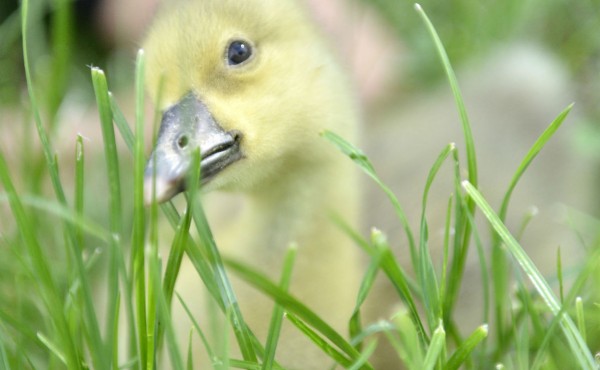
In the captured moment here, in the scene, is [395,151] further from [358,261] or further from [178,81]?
[178,81]

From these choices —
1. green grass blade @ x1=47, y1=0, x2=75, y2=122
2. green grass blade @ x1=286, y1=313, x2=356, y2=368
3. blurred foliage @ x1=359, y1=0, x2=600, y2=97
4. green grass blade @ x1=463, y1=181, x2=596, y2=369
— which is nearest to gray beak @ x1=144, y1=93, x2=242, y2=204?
green grass blade @ x1=286, y1=313, x2=356, y2=368

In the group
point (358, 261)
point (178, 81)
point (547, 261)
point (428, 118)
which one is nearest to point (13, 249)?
point (178, 81)

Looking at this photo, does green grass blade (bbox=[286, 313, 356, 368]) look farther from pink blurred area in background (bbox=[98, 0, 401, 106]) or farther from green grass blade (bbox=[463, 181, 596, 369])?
pink blurred area in background (bbox=[98, 0, 401, 106])

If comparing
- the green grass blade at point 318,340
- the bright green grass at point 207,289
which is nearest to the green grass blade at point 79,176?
the bright green grass at point 207,289

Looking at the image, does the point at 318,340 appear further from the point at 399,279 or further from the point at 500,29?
the point at 500,29

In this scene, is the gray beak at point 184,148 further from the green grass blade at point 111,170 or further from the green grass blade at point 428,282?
the green grass blade at point 428,282

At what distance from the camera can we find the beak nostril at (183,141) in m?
0.91

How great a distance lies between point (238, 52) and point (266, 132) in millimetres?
99

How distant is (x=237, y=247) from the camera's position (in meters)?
1.19

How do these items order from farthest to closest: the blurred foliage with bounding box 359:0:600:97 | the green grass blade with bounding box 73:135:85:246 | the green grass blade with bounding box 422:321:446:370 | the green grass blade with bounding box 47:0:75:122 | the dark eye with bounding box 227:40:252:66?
the blurred foliage with bounding box 359:0:600:97 < the green grass blade with bounding box 47:0:75:122 < the dark eye with bounding box 227:40:252:66 < the green grass blade with bounding box 73:135:85:246 < the green grass blade with bounding box 422:321:446:370

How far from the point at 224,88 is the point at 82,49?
4.29ft

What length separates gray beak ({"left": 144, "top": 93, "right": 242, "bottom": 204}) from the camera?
34.1 inches

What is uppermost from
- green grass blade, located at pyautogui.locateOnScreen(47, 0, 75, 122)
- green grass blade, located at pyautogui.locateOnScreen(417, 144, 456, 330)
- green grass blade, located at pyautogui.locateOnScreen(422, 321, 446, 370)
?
green grass blade, located at pyautogui.locateOnScreen(47, 0, 75, 122)

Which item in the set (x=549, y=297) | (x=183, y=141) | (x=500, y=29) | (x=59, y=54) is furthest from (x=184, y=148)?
(x=500, y=29)
